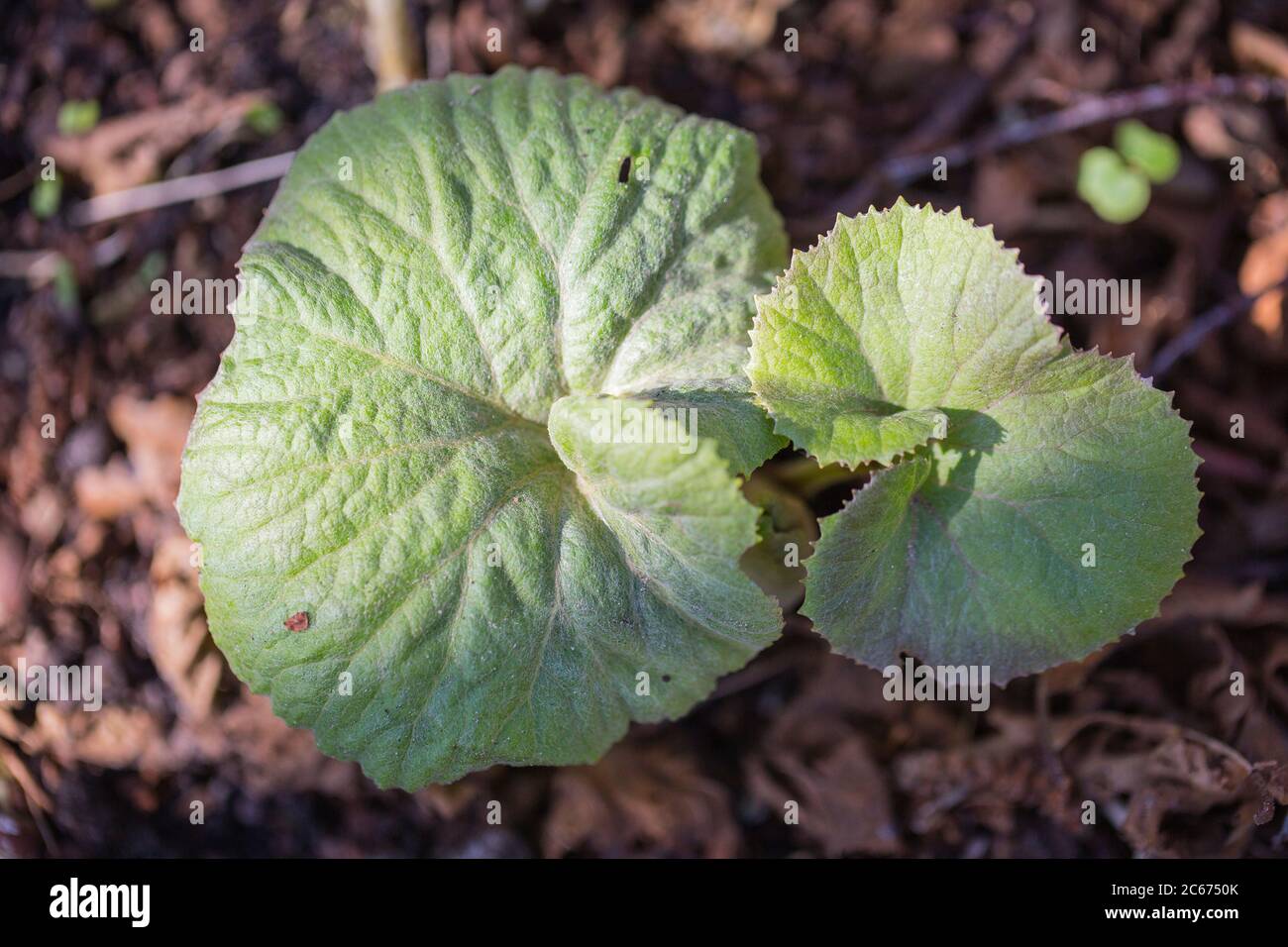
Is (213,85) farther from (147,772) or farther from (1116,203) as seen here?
(1116,203)

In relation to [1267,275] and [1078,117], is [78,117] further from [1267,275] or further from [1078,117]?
[1267,275]

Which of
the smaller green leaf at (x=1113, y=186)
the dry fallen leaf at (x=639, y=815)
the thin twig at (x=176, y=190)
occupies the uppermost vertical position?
the thin twig at (x=176, y=190)

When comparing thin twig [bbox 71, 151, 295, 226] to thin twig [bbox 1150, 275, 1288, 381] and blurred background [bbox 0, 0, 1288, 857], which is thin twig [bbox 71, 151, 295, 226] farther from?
thin twig [bbox 1150, 275, 1288, 381]

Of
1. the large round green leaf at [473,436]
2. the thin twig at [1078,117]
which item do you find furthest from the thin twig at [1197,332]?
the large round green leaf at [473,436]

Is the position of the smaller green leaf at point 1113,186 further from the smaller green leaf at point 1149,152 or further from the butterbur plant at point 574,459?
the butterbur plant at point 574,459

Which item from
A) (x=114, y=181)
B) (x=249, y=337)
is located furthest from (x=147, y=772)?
(x=114, y=181)

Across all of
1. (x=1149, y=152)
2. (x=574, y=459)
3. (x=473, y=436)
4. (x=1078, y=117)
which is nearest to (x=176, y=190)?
(x=473, y=436)
